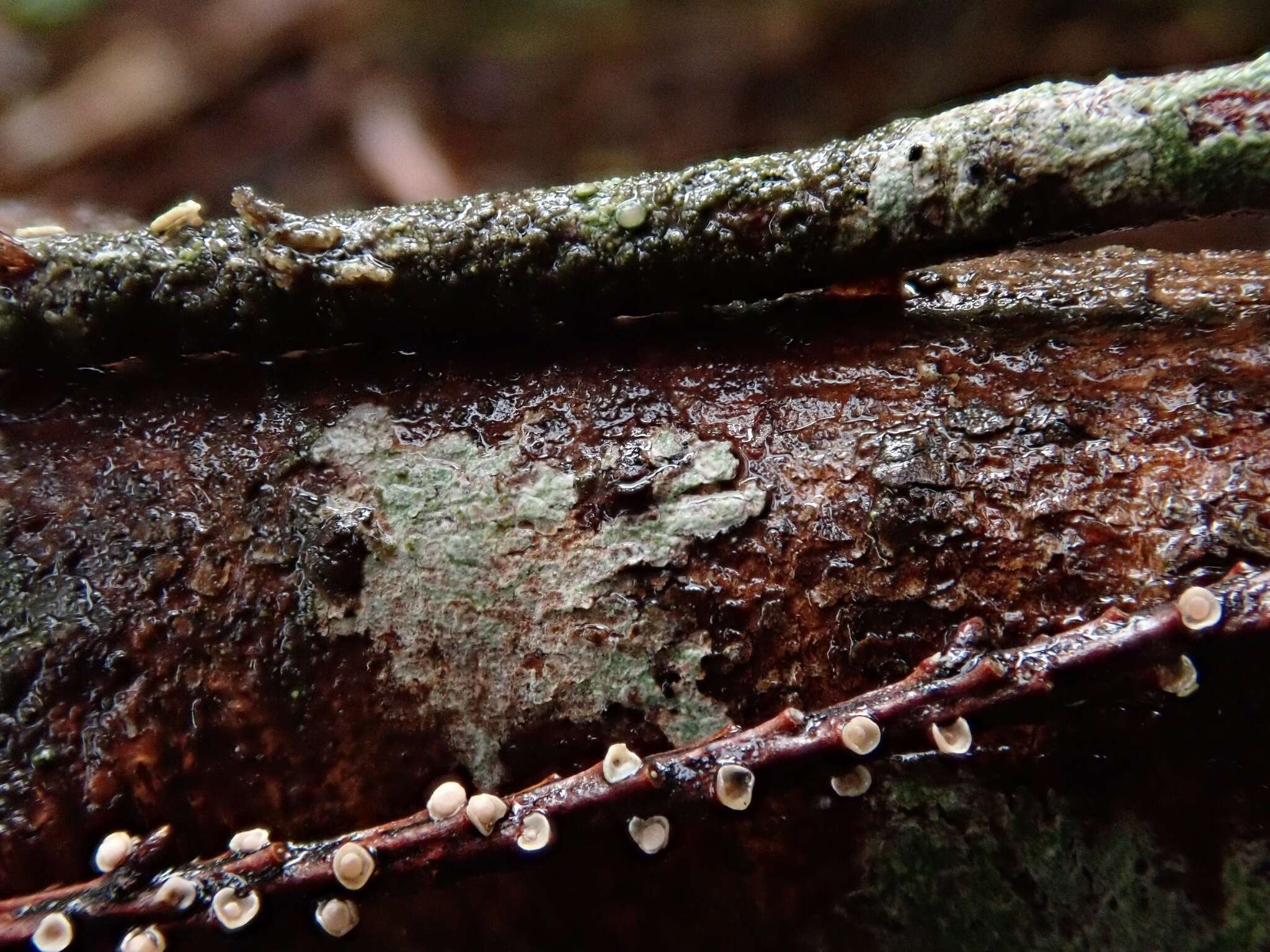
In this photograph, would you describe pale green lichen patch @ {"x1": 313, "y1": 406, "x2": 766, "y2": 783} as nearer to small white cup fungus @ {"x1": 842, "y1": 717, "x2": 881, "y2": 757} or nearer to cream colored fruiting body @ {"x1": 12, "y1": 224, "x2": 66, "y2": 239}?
small white cup fungus @ {"x1": 842, "y1": 717, "x2": 881, "y2": 757}

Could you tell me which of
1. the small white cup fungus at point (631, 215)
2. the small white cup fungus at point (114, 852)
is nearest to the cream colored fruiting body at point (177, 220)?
the small white cup fungus at point (631, 215)

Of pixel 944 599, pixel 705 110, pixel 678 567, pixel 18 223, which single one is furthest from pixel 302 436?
pixel 705 110

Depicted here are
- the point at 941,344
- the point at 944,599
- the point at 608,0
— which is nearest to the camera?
the point at 944,599

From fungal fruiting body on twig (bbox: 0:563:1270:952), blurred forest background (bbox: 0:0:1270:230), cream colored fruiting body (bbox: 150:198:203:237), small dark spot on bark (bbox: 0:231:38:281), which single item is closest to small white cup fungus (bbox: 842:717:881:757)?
fungal fruiting body on twig (bbox: 0:563:1270:952)

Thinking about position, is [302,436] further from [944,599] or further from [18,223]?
[18,223]

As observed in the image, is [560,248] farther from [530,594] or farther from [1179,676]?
[1179,676]

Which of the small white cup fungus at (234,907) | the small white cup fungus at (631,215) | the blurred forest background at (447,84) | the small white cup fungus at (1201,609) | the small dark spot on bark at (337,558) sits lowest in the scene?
the small white cup fungus at (234,907)

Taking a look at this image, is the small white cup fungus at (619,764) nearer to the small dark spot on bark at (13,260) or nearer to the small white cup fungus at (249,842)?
the small white cup fungus at (249,842)
